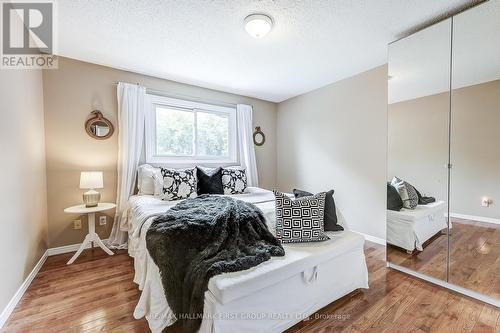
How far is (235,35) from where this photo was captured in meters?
2.04

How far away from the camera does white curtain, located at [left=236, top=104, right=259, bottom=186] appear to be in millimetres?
3758

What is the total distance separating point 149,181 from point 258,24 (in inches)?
83.6

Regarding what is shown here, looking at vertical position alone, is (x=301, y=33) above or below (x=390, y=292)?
above

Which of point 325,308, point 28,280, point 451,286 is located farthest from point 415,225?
point 28,280

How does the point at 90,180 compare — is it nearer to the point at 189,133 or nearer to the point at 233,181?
the point at 189,133

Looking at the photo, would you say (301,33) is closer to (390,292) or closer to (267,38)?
(267,38)

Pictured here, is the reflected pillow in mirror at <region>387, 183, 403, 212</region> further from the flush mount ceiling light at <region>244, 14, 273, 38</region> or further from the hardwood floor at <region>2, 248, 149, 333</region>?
the hardwood floor at <region>2, 248, 149, 333</region>

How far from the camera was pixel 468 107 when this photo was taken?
1.75 meters

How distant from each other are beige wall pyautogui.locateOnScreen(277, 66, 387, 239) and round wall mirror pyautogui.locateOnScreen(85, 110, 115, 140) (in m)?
2.87

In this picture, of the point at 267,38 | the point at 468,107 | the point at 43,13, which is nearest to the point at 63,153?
the point at 43,13

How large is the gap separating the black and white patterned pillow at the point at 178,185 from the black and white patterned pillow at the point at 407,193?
225 centimetres

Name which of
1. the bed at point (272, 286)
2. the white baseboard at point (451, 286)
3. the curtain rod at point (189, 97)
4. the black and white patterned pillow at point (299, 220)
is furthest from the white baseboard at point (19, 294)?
the white baseboard at point (451, 286)

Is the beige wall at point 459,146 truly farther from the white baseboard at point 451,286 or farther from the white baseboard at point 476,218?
the white baseboard at point 451,286

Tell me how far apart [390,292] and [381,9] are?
2.30 m
